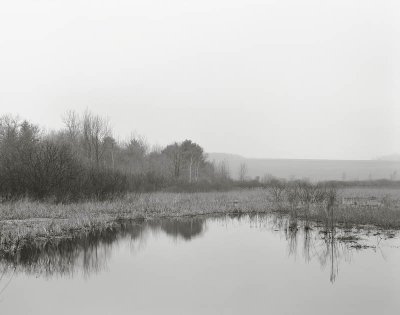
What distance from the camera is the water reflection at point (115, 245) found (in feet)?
34.8

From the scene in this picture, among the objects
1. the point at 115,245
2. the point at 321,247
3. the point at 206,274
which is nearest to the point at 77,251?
the point at 115,245

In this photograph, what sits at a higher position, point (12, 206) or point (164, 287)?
point (12, 206)

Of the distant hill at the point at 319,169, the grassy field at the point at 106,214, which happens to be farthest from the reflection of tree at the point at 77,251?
the distant hill at the point at 319,169

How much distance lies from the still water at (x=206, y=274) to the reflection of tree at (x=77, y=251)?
30mm

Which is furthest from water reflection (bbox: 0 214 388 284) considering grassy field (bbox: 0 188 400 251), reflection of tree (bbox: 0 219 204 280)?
grassy field (bbox: 0 188 400 251)

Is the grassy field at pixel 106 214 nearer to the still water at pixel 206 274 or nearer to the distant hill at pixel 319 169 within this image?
the still water at pixel 206 274

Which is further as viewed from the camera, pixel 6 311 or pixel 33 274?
pixel 33 274

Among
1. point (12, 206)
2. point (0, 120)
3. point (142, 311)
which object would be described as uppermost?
point (0, 120)

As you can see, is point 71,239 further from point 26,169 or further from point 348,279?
point 26,169

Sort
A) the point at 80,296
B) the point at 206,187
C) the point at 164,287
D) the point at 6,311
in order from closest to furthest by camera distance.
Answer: the point at 6,311
the point at 80,296
the point at 164,287
the point at 206,187

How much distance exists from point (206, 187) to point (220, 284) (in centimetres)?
3048

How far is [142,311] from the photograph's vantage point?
754 cm

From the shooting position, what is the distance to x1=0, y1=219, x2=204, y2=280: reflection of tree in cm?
1057

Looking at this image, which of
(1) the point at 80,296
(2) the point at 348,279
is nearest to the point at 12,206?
(1) the point at 80,296
